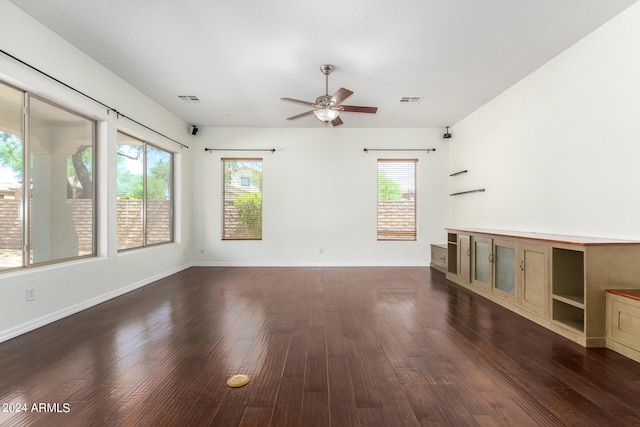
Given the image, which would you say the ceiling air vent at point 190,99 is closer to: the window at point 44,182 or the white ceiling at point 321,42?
the white ceiling at point 321,42

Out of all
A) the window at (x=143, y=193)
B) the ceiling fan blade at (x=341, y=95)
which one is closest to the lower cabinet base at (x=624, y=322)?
the ceiling fan blade at (x=341, y=95)

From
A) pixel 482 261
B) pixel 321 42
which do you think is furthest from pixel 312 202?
pixel 321 42

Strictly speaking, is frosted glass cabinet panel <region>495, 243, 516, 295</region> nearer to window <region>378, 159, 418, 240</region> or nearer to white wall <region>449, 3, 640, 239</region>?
white wall <region>449, 3, 640, 239</region>

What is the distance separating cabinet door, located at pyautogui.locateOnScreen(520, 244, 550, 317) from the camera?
9.42 ft

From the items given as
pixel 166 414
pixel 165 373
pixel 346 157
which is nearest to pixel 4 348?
pixel 165 373

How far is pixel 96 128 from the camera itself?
383 cm

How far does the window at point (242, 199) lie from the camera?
630 cm

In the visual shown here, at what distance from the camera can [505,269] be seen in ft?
11.6

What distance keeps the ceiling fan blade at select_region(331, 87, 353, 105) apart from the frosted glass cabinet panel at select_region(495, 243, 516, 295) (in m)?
2.56

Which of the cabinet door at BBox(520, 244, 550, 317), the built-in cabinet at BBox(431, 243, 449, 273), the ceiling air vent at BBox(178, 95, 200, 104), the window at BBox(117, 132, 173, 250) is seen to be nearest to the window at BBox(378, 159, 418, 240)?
the built-in cabinet at BBox(431, 243, 449, 273)

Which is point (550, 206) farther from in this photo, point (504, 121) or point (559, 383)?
point (559, 383)

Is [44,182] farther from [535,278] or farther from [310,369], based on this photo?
[535,278]

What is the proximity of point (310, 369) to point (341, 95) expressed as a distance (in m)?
2.82

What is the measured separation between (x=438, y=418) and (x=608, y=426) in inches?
32.7
